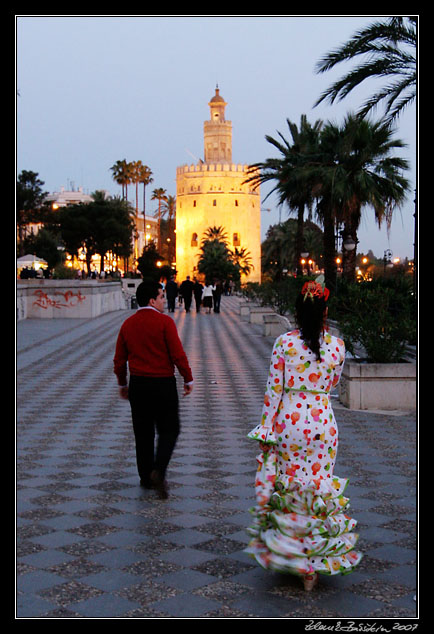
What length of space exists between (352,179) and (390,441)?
1760 cm

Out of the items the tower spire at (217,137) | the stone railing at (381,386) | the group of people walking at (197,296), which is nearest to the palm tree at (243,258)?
the tower spire at (217,137)

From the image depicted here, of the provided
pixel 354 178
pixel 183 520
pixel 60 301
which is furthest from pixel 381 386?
pixel 60 301

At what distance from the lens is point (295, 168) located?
29125 mm

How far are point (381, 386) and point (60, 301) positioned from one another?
21771 mm

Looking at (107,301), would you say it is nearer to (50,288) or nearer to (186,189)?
(50,288)

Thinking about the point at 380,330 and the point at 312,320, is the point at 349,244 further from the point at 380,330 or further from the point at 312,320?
the point at 312,320

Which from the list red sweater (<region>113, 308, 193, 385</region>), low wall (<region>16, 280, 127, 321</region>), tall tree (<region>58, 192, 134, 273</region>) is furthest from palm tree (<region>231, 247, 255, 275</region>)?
red sweater (<region>113, 308, 193, 385</region>)

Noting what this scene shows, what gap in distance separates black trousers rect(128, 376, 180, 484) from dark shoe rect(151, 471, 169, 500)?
0.11 ft

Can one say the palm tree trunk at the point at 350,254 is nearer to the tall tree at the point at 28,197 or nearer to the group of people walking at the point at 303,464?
the group of people walking at the point at 303,464

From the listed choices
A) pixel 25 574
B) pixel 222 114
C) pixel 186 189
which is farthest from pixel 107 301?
pixel 222 114

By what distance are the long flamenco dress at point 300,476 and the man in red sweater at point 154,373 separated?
6.04ft

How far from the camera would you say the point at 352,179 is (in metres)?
25.2
